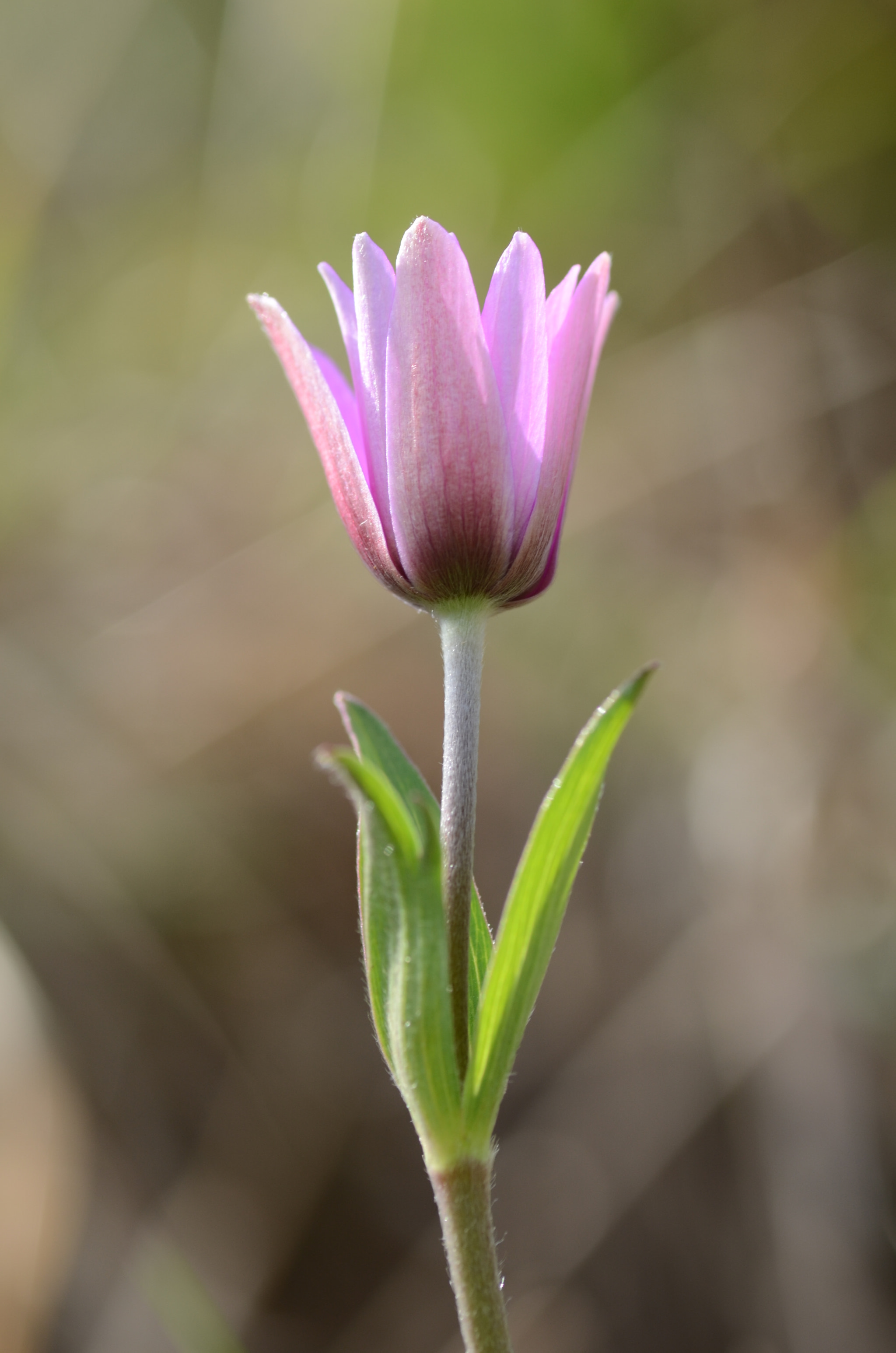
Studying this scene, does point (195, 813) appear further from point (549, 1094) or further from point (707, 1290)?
point (707, 1290)

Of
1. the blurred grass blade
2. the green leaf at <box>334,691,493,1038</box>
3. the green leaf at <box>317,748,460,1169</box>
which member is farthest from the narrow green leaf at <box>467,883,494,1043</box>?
the blurred grass blade

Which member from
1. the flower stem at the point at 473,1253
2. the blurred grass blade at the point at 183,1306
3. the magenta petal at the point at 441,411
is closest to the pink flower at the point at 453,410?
the magenta petal at the point at 441,411

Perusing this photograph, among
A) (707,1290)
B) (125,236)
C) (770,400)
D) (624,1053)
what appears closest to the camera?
(707,1290)

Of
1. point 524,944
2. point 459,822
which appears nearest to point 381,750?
point 459,822

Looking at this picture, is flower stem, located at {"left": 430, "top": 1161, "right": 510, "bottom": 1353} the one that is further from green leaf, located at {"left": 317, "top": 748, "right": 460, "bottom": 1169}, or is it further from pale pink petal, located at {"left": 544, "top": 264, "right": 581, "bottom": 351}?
pale pink petal, located at {"left": 544, "top": 264, "right": 581, "bottom": 351}

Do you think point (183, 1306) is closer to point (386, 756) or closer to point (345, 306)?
point (386, 756)

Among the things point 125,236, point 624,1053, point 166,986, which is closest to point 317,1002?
point 166,986

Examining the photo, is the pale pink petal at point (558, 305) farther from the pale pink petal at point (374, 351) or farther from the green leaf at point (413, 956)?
the green leaf at point (413, 956)
